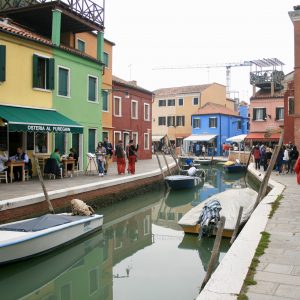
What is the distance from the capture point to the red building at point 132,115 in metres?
28.8

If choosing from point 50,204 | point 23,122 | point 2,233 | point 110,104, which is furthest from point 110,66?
point 2,233

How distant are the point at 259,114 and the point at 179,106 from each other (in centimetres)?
1513

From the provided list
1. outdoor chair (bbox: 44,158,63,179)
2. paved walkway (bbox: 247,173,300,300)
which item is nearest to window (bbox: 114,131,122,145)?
outdoor chair (bbox: 44,158,63,179)

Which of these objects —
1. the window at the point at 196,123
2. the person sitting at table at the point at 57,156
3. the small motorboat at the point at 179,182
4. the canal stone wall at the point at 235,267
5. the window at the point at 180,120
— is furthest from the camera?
the window at the point at 180,120

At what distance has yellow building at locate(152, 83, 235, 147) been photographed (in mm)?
51156

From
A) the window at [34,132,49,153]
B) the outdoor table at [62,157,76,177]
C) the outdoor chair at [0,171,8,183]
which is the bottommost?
the outdoor chair at [0,171,8,183]

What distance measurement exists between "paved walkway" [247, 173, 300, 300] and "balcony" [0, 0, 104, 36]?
45.3 feet

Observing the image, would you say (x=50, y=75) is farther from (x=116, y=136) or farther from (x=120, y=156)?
(x=116, y=136)

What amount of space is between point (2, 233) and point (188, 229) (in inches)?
183

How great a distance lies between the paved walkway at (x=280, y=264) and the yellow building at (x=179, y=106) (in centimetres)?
4234

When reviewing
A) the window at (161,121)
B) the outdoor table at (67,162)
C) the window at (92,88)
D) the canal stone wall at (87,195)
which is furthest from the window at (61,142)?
the window at (161,121)

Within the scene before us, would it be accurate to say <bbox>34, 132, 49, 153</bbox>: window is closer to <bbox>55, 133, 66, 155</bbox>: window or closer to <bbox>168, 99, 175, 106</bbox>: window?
<bbox>55, 133, 66, 155</bbox>: window

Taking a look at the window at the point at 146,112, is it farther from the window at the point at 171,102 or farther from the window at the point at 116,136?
the window at the point at 171,102

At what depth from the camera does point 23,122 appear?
14.0 metres
